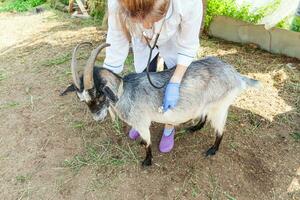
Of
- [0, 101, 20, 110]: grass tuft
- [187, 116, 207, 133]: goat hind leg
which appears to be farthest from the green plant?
[0, 101, 20, 110]: grass tuft

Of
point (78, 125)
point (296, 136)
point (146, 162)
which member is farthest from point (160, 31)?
point (296, 136)

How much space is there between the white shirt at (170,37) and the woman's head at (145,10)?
16 cm

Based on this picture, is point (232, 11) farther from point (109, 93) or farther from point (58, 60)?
point (109, 93)

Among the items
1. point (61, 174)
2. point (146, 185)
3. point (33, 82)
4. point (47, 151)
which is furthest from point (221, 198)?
point (33, 82)

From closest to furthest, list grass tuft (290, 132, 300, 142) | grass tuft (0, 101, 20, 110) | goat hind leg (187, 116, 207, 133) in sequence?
grass tuft (290, 132, 300, 142) < goat hind leg (187, 116, 207, 133) < grass tuft (0, 101, 20, 110)

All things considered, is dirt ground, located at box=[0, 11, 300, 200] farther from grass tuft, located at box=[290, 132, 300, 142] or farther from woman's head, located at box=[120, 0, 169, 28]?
woman's head, located at box=[120, 0, 169, 28]

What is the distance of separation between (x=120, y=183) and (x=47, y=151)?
35.3 inches

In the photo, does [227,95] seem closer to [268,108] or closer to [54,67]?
[268,108]

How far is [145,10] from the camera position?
7.25 feet

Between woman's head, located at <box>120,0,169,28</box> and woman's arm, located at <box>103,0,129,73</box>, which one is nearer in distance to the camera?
woman's head, located at <box>120,0,169,28</box>

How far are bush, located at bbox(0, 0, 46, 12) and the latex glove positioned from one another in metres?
5.58

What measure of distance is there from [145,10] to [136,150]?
5.50ft

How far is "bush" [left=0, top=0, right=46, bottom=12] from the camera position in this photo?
7.32 metres

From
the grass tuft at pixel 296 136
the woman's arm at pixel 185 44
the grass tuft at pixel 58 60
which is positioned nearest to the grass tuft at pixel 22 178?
the woman's arm at pixel 185 44
